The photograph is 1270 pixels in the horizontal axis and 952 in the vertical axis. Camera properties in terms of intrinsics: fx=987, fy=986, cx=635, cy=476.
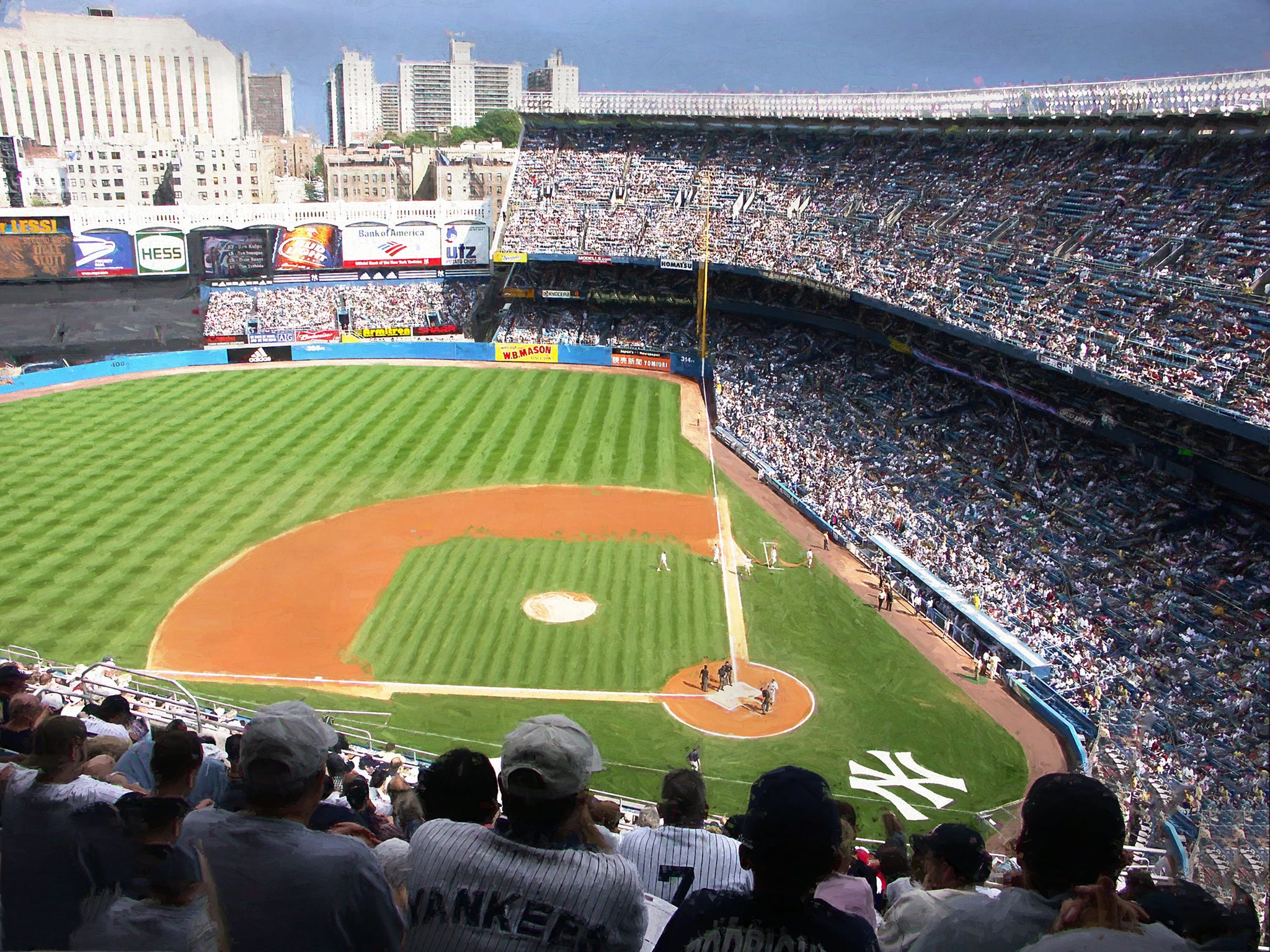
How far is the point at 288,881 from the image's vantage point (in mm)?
3428

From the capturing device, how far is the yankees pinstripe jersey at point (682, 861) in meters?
4.89

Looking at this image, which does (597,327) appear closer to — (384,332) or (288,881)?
(384,332)

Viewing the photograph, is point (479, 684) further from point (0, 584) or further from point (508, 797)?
point (508, 797)

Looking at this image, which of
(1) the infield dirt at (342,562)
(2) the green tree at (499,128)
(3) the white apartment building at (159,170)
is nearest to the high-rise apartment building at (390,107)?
(2) the green tree at (499,128)

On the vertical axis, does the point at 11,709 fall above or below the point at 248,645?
above

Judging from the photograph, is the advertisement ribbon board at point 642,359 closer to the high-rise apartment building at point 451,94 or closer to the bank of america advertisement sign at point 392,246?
the bank of america advertisement sign at point 392,246

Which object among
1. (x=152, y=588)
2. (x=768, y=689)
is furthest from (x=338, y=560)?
(x=768, y=689)

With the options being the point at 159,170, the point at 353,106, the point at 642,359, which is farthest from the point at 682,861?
the point at 353,106

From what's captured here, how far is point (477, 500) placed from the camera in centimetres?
3378

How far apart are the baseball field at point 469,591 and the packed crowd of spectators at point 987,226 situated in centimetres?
993

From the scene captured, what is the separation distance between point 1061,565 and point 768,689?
9006 millimetres

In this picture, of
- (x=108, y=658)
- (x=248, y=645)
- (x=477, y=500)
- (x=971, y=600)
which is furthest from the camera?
(x=477, y=500)

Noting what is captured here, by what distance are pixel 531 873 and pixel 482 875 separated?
176mm

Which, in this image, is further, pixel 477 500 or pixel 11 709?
pixel 477 500
